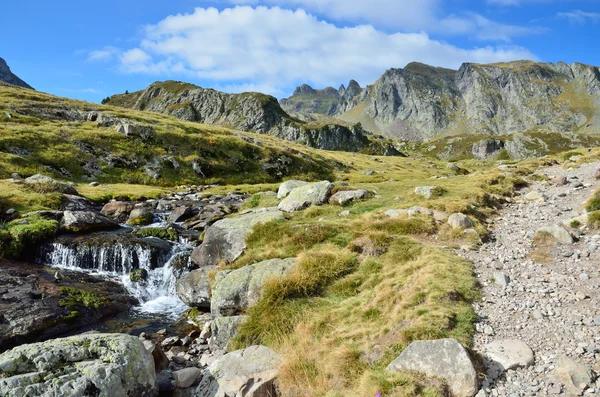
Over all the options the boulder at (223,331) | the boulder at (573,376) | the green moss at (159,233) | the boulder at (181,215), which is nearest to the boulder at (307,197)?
the green moss at (159,233)

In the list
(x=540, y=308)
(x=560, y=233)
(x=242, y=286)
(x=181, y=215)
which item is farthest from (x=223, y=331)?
(x=181, y=215)

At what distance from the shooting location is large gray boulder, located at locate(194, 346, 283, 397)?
33.9 feet

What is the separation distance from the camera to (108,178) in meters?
59.8

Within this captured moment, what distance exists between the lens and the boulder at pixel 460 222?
730 inches

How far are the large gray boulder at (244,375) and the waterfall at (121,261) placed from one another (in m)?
12.3

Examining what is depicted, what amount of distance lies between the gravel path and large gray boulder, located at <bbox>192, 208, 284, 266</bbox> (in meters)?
12.1

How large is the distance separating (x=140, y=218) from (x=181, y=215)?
12.6 ft

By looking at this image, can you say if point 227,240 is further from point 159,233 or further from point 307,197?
point 159,233

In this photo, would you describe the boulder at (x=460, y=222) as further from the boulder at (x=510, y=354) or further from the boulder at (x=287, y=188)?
the boulder at (x=287, y=188)

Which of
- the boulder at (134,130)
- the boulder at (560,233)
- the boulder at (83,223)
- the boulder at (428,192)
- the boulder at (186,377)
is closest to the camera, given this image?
the boulder at (186,377)

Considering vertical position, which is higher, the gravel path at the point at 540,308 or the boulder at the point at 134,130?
the boulder at the point at 134,130

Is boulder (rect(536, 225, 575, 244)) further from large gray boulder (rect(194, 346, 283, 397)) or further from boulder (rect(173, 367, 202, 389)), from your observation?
boulder (rect(173, 367, 202, 389))

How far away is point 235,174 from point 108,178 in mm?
23018

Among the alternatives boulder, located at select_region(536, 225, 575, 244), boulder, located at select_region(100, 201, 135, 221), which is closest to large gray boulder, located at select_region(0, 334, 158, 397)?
boulder, located at select_region(536, 225, 575, 244)
